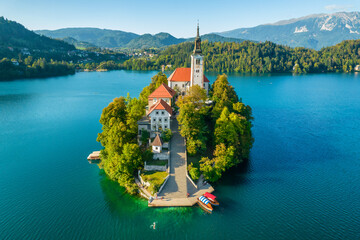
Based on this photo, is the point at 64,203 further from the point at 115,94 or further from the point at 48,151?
the point at 115,94

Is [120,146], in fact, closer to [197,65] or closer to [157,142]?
[157,142]

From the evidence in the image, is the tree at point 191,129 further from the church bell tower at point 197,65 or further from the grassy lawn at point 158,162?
the church bell tower at point 197,65

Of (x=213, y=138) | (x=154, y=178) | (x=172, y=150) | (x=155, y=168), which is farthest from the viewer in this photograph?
(x=213, y=138)

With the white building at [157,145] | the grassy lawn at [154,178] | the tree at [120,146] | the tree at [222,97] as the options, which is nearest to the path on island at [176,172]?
the grassy lawn at [154,178]

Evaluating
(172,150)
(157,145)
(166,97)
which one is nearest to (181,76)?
(166,97)

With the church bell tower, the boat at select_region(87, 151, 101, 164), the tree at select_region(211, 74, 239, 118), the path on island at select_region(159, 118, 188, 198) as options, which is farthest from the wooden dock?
the church bell tower

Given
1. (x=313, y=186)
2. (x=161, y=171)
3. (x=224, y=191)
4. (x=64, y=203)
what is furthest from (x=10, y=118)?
(x=313, y=186)

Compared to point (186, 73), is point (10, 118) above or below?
below
